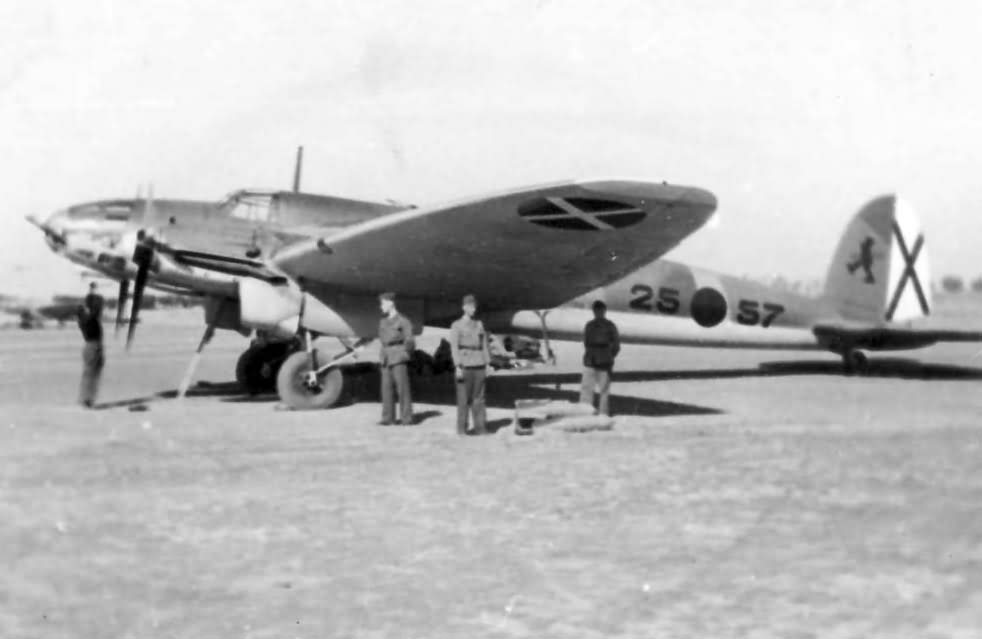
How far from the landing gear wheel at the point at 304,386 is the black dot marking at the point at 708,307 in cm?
549

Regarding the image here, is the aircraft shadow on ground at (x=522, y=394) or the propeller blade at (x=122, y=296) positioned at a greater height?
the propeller blade at (x=122, y=296)

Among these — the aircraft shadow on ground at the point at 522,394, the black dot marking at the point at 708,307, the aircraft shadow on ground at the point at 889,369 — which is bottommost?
the aircraft shadow on ground at the point at 522,394

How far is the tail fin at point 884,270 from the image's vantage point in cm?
1398

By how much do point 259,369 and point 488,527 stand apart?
746 cm

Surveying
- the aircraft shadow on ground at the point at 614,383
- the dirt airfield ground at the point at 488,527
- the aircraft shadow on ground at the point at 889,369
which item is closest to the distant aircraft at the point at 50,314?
the aircraft shadow on ground at the point at 614,383

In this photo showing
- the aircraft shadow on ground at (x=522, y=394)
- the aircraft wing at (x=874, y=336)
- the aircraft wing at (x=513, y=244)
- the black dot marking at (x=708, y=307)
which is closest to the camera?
the aircraft wing at (x=513, y=244)

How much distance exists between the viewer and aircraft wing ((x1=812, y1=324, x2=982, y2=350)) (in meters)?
13.5

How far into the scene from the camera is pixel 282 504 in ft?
16.8

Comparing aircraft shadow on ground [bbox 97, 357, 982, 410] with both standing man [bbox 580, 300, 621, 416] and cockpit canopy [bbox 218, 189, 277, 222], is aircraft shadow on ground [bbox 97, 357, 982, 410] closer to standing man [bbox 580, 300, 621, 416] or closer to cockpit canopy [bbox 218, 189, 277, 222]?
standing man [bbox 580, 300, 621, 416]

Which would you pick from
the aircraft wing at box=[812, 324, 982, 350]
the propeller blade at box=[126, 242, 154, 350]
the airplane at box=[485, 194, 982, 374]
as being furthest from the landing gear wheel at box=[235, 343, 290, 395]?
the aircraft wing at box=[812, 324, 982, 350]

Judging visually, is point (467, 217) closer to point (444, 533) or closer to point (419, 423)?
point (419, 423)

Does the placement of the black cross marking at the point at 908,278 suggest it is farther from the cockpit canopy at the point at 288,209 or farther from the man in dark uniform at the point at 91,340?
the man in dark uniform at the point at 91,340

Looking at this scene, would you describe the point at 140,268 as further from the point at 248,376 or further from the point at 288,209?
the point at 248,376

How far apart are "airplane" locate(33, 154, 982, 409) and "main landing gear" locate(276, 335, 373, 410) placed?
0.04 ft
